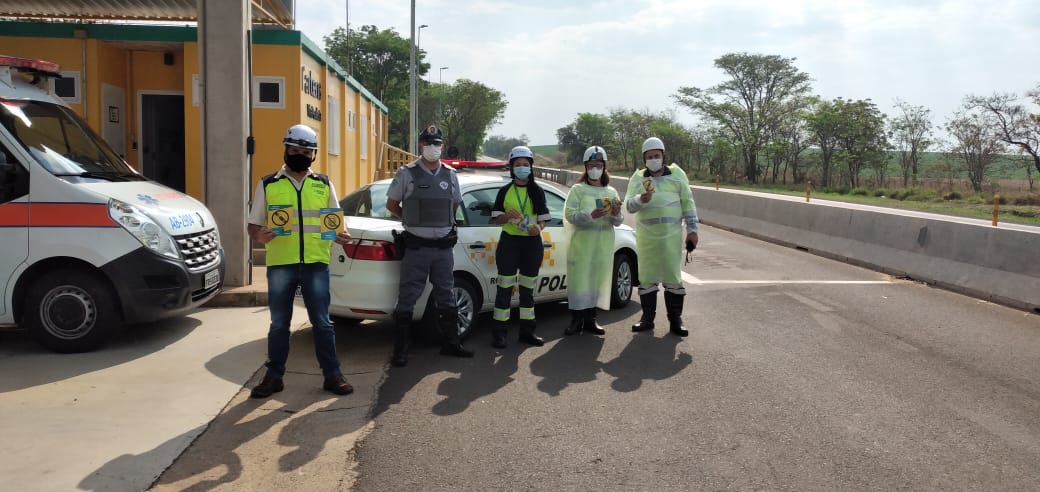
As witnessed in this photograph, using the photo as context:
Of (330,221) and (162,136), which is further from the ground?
(162,136)

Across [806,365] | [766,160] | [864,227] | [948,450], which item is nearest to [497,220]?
[806,365]

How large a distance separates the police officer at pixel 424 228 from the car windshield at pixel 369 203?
52 cm

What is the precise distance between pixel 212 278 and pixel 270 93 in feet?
19.7

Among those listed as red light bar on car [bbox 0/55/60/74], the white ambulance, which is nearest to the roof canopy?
red light bar on car [bbox 0/55/60/74]

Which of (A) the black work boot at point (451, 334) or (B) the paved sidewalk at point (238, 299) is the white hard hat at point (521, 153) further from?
(B) the paved sidewalk at point (238, 299)

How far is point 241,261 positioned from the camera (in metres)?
9.37

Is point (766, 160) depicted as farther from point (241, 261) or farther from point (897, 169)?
point (241, 261)

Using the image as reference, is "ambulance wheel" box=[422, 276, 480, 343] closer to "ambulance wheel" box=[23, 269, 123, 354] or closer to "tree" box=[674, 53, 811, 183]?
"ambulance wheel" box=[23, 269, 123, 354]

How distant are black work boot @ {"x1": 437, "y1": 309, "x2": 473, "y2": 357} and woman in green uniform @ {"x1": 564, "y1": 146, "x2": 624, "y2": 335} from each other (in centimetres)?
130

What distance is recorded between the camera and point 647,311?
26.7 ft

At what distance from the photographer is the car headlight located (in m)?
6.85

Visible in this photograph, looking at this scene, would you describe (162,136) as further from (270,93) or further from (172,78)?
(270,93)

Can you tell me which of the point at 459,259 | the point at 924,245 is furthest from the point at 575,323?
the point at 924,245

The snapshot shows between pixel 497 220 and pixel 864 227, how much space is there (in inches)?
342
